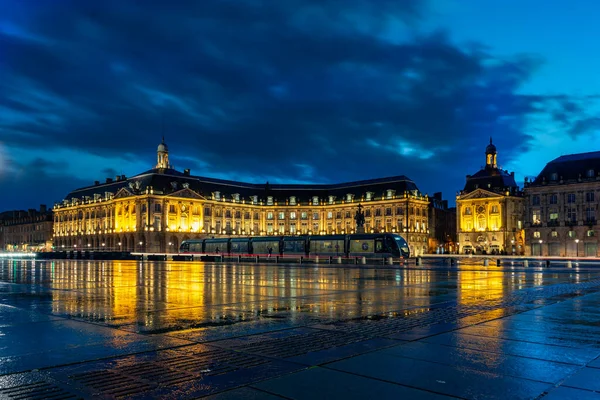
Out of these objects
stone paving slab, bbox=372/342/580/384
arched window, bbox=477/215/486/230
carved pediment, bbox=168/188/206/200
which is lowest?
stone paving slab, bbox=372/342/580/384

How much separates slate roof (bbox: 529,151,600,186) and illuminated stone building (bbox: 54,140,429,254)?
33.1 m

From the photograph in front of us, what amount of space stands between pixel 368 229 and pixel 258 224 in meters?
30.6

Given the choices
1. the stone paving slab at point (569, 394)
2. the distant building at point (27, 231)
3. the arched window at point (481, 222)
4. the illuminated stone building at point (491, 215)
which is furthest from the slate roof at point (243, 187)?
the stone paving slab at point (569, 394)

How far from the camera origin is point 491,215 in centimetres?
11606

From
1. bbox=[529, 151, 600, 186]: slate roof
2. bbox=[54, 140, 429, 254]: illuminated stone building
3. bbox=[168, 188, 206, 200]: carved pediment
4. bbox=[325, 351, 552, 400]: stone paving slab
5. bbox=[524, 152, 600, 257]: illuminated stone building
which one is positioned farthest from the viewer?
bbox=[168, 188, 206, 200]: carved pediment

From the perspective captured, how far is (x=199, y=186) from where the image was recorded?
439ft

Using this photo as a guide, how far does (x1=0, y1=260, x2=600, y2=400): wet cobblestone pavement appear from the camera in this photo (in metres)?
6.08

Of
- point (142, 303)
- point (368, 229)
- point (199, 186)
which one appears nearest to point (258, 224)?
point (199, 186)

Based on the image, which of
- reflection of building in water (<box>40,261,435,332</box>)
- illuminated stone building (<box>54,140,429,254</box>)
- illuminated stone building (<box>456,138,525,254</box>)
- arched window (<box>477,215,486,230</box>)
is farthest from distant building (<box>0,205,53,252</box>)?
reflection of building in water (<box>40,261,435,332</box>)

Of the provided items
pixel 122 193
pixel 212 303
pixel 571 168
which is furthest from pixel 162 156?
pixel 212 303

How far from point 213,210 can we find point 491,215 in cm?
6543

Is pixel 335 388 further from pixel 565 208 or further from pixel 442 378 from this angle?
pixel 565 208

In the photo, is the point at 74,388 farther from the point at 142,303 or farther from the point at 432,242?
the point at 432,242

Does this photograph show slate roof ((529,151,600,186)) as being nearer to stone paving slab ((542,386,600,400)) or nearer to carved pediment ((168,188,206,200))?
carved pediment ((168,188,206,200))
